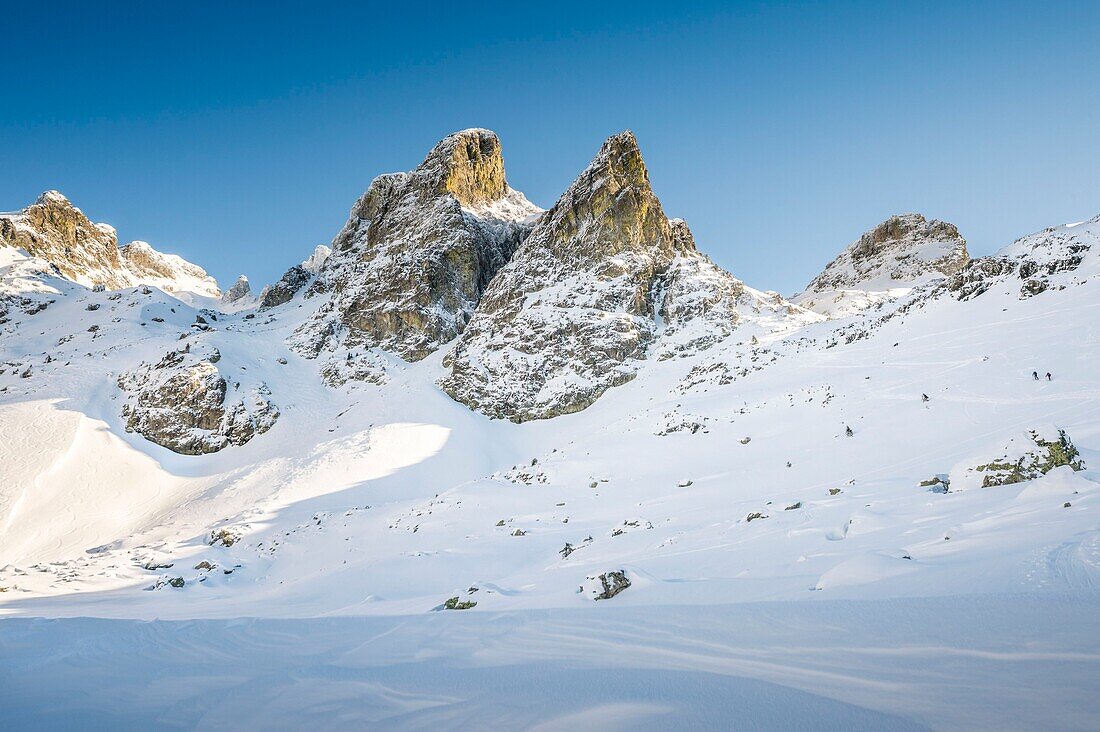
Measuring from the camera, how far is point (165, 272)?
3484 inches

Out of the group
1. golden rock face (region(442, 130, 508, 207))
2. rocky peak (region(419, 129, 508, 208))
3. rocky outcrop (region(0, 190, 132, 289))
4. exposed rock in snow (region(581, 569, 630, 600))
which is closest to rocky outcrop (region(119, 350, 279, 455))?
rocky peak (region(419, 129, 508, 208))

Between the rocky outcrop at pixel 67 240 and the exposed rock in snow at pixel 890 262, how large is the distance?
Result: 93.1 m

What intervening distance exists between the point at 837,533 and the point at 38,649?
34.0 feet

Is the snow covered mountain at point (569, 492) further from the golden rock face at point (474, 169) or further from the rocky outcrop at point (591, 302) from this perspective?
the golden rock face at point (474, 169)

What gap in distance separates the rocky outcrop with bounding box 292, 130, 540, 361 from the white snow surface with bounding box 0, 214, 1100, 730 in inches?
686

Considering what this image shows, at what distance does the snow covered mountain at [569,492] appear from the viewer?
3.41 metres

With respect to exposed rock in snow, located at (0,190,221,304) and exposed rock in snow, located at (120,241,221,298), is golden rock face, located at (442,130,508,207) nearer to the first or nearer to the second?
exposed rock in snow, located at (0,190,221,304)

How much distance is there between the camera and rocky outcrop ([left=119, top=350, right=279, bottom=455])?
3117cm

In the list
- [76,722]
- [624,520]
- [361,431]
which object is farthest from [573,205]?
[76,722]

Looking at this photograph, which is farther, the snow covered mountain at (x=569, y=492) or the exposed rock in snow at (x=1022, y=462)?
the exposed rock in snow at (x=1022, y=462)

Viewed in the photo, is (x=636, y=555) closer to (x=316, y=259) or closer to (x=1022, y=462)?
(x=1022, y=462)

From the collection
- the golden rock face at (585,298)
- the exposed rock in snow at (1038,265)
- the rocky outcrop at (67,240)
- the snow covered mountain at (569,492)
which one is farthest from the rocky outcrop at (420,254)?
the exposed rock in snow at (1038,265)

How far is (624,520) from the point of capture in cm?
1173

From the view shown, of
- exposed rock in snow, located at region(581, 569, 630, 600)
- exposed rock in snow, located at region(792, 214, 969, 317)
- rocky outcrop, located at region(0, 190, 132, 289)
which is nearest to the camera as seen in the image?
exposed rock in snow, located at region(581, 569, 630, 600)
